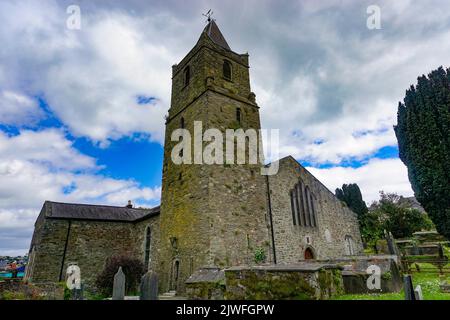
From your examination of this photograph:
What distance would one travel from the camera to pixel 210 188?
41.1 ft

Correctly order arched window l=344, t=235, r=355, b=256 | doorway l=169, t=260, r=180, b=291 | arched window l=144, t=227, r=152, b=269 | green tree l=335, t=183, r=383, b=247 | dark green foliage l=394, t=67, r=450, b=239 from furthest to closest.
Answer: green tree l=335, t=183, r=383, b=247, arched window l=344, t=235, r=355, b=256, arched window l=144, t=227, r=152, b=269, doorway l=169, t=260, r=180, b=291, dark green foliage l=394, t=67, r=450, b=239

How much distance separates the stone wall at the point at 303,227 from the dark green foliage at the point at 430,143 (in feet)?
21.1

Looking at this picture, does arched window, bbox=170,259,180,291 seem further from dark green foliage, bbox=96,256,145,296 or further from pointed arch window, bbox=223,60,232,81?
pointed arch window, bbox=223,60,232,81

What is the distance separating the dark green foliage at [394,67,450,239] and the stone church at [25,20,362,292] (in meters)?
6.74

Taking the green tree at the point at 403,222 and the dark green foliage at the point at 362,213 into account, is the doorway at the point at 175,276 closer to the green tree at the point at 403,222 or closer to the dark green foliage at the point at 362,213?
the dark green foliage at the point at 362,213

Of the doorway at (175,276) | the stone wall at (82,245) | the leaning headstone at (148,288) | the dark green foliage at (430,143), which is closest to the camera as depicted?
the leaning headstone at (148,288)

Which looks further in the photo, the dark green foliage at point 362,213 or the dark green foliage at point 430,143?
the dark green foliage at point 362,213

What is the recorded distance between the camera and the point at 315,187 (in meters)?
19.0

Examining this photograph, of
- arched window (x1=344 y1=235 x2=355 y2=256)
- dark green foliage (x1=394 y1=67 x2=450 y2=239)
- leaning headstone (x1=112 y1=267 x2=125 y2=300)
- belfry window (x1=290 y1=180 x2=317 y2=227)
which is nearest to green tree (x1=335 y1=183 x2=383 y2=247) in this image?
arched window (x1=344 y1=235 x2=355 y2=256)

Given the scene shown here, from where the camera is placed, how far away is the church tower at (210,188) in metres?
12.1

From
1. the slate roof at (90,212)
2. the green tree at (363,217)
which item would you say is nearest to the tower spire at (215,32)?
the slate roof at (90,212)

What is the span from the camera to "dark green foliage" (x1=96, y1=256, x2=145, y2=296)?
58.2 ft

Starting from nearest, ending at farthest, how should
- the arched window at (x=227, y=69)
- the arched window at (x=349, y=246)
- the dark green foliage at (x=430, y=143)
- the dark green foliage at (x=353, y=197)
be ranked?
the dark green foliage at (x=430, y=143), the arched window at (x=227, y=69), the arched window at (x=349, y=246), the dark green foliage at (x=353, y=197)
